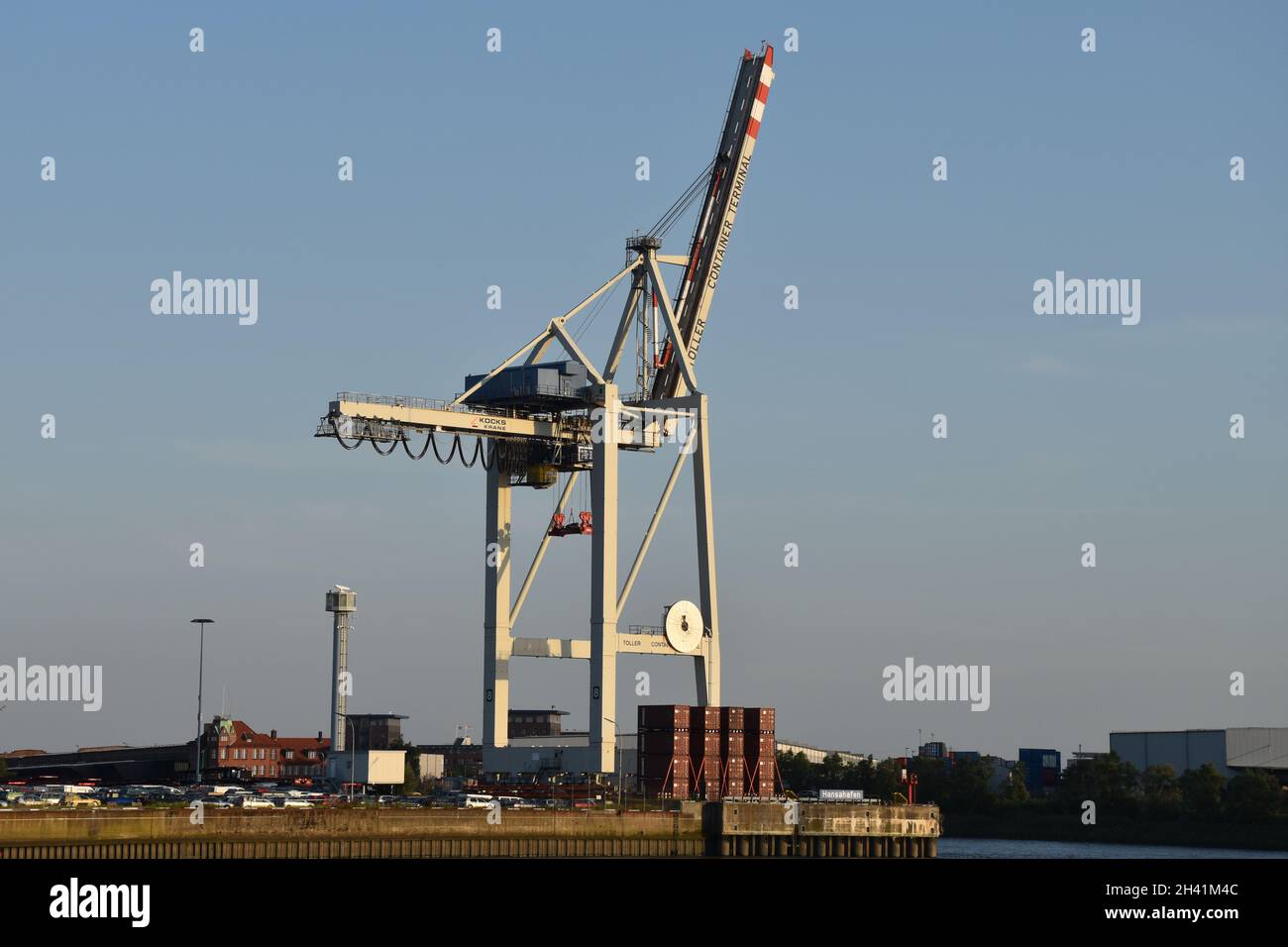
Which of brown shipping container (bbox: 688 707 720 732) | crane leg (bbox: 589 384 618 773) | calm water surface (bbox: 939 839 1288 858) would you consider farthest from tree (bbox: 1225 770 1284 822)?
crane leg (bbox: 589 384 618 773)

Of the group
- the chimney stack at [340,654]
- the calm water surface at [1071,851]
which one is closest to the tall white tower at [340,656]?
the chimney stack at [340,654]

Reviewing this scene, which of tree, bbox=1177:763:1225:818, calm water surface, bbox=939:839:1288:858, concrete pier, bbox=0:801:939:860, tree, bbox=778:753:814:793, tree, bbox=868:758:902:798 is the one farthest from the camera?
tree, bbox=778:753:814:793

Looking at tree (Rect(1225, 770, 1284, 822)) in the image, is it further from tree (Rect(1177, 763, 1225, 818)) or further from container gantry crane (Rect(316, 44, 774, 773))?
container gantry crane (Rect(316, 44, 774, 773))

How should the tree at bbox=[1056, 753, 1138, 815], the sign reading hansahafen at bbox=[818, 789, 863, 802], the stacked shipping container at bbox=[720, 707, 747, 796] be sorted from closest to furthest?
the stacked shipping container at bbox=[720, 707, 747, 796]
the sign reading hansahafen at bbox=[818, 789, 863, 802]
the tree at bbox=[1056, 753, 1138, 815]

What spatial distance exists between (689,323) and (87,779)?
98.9 metres

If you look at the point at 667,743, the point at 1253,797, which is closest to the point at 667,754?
the point at 667,743

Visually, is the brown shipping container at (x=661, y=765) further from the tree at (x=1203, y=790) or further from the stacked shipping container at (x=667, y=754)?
the tree at (x=1203, y=790)

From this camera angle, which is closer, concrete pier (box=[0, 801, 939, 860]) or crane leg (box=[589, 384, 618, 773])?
concrete pier (box=[0, 801, 939, 860])

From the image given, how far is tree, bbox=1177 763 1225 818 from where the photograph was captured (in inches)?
6339

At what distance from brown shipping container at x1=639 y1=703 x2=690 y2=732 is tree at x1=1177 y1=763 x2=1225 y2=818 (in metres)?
71.7
